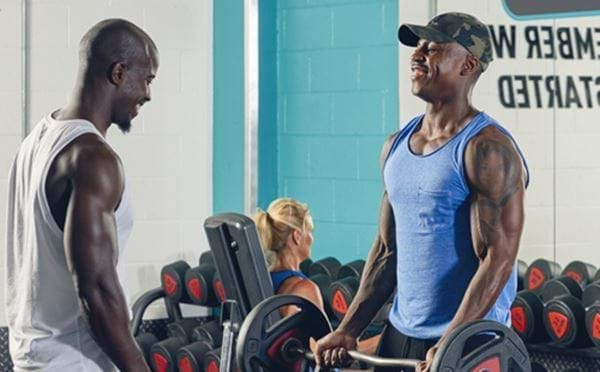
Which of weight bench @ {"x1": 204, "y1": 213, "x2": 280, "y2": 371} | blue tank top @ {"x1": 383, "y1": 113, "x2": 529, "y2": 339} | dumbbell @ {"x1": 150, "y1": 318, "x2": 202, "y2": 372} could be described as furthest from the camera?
dumbbell @ {"x1": 150, "y1": 318, "x2": 202, "y2": 372}

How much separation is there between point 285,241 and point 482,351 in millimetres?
1404

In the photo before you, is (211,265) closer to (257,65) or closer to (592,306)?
(257,65)

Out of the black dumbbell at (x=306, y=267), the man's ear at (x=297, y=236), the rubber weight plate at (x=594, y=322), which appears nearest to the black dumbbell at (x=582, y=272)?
the rubber weight plate at (x=594, y=322)

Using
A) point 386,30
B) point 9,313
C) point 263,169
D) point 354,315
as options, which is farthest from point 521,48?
point 9,313

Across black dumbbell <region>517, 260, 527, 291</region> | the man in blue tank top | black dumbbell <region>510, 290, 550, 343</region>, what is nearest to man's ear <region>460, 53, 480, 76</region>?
the man in blue tank top

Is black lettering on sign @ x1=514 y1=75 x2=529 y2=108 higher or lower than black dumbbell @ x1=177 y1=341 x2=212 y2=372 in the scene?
higher

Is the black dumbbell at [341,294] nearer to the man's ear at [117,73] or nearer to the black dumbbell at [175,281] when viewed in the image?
the black dumbbell at [175,281]

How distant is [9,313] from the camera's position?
7.88 feet

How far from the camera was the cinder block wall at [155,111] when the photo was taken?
4.76 metres

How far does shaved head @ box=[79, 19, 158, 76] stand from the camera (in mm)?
2391

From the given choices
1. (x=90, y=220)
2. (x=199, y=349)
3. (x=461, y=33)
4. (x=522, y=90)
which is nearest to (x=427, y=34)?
(x=461, y=33)

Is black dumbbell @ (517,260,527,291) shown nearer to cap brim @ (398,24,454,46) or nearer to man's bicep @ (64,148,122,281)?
cap brim @ (398,24,454,46)

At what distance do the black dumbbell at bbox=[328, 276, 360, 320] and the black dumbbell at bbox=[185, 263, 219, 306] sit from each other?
64cm

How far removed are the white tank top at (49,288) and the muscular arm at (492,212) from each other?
0.78 m
